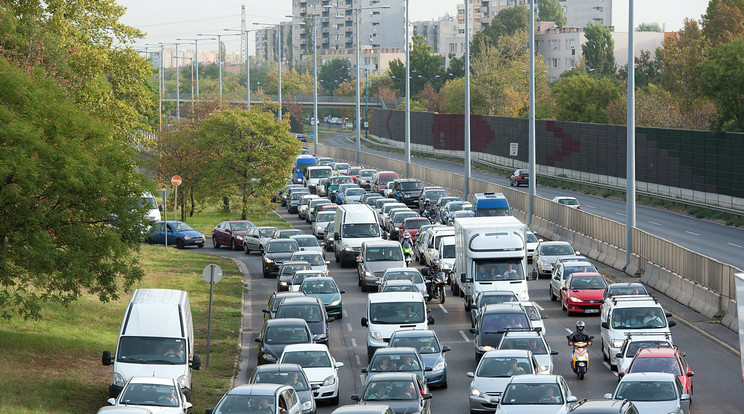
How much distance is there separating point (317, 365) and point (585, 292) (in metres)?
12.9

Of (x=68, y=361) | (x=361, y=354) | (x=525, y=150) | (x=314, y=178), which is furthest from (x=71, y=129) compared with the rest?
(x=525, y=150)

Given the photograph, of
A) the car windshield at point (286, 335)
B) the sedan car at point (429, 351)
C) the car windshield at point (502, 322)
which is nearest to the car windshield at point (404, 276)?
the car windshield at point (502, 322)

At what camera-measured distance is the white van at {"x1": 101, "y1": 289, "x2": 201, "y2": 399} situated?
23.7m

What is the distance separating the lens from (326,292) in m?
35.1

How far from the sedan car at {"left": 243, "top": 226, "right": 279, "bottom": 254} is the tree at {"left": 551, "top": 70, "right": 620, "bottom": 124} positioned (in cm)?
5453

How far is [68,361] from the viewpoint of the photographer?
26.4 m

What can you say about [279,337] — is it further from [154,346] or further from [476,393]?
[476,393]

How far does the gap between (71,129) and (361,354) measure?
32.7 feet

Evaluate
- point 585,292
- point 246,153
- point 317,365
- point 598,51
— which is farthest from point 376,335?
point 598,51

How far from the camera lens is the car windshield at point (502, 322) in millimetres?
28125

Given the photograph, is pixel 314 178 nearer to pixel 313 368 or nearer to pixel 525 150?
pixel 525 150

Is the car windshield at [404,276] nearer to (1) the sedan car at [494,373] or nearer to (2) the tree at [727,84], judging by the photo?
(1) the sedan car at [494,373]

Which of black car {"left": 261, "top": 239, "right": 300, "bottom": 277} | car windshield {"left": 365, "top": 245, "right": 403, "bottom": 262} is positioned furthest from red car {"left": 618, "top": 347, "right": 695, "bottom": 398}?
black car {"left": 261, "top": 239, "right": 300, "bottom": 277}

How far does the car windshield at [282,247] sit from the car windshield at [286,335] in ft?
57.9
